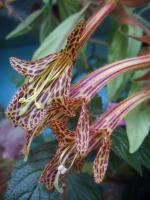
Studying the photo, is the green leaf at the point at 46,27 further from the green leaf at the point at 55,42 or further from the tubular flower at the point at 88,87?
the tubular flower at the point at 88,87

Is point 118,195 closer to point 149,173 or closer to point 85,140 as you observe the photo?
point 149,173

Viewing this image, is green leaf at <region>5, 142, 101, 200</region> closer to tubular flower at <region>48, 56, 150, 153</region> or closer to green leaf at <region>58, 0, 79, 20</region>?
tubular flower at <region>48, 56, 150, 153</region>

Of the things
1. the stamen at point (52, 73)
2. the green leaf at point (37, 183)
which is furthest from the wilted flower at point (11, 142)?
the stamen at point (52, 73)

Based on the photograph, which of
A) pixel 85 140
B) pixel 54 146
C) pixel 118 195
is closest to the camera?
pixel 85 140

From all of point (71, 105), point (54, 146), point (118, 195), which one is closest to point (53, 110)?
point (71, 105)

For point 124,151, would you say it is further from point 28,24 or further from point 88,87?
point 28,24

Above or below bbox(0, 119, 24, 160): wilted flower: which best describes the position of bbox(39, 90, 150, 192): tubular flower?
below

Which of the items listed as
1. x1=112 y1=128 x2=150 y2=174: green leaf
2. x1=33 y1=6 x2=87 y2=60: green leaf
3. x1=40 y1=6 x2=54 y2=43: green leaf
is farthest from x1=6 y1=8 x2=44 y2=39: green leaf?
x1=112 y1=128 x2=150 y2=174: green leaf
